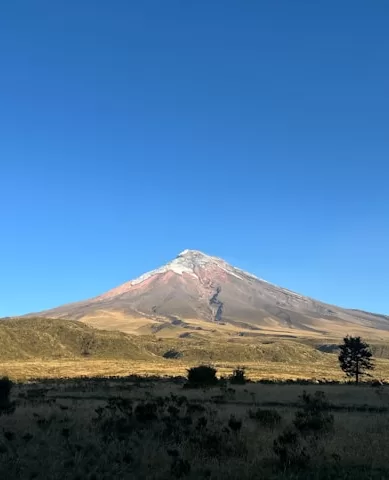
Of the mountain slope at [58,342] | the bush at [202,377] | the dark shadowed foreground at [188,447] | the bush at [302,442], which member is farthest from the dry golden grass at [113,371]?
the bush at [302,442]

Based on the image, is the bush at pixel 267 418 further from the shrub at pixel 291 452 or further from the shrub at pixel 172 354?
the shrub at pixel 172 354

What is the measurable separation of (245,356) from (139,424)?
412ft

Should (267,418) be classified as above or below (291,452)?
below

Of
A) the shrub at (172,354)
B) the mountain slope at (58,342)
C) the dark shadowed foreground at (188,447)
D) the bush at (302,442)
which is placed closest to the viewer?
the dark shadowed foreground at (188,447)

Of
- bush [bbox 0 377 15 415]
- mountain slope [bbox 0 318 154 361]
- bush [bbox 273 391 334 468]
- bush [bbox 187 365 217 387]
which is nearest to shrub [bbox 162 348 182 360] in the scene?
mountain slope [bbox 0 318 154 361]

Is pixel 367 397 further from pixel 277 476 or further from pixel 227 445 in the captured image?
pixel 277 476

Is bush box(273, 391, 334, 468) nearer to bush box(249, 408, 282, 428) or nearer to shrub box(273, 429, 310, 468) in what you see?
shrub box(273, 429, 310, 468)

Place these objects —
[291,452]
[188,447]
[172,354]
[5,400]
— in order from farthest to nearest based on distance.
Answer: [172,354], [5,400], [188,447], [291,452]

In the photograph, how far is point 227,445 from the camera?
540 inches

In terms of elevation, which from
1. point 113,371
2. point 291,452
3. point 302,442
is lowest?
point 113,371

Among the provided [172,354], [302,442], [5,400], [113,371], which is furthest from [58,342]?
[302,442]

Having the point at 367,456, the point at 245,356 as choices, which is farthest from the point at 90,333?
the point at 367,456

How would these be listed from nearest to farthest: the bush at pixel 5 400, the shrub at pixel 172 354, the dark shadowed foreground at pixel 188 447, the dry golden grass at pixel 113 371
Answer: the dark shadowed foreground at pixel 188 447, the bush at pixel 5 400, the dry golden grass at pixel 113 371, the shrub at pixel 172 354

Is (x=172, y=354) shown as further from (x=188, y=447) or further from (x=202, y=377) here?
(x=188, y=447)
